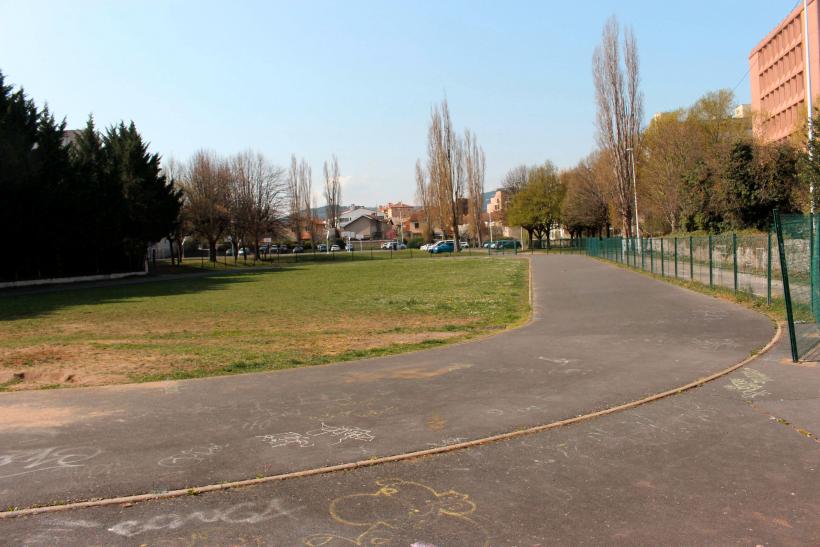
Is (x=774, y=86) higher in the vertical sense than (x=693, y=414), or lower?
higher

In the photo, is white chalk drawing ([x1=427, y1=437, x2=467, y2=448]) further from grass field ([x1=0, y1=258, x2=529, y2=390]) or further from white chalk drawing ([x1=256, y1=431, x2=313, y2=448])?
grass field ([x1=0, y1=258, x2=529, y2=390])

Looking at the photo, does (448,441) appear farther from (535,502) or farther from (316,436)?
(535,502)

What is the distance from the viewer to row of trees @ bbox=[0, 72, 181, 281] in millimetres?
38062

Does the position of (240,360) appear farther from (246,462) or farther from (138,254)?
(138,254)

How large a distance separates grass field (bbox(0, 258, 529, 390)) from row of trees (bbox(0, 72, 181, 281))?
33.7 ft

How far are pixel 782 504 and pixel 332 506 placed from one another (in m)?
3.26

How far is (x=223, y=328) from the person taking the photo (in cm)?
1717

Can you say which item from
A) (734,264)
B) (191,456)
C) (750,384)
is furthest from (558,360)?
(734,264)

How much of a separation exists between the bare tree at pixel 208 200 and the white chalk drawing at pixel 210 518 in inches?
2525

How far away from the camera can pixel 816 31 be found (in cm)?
5681

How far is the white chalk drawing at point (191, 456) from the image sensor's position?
5.87 metres

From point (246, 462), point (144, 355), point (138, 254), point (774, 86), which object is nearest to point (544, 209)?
point (774, 86)

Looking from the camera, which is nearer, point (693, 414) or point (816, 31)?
point (693, 414)

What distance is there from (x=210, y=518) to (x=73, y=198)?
42.9 m
